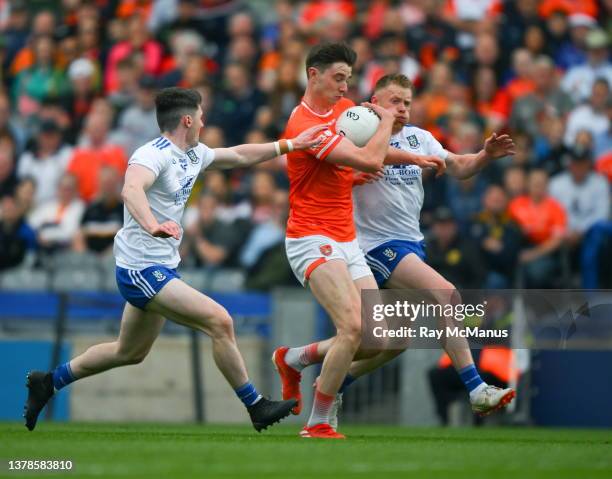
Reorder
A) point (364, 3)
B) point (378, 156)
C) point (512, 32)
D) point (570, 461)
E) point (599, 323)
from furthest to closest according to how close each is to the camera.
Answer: point (364, 3), point (512, 32), point (599, 323), point (378, 156), point (570, 461)

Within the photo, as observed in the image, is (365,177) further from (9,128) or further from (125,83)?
(9,128)

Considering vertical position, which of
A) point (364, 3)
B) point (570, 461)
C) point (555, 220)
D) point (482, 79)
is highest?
point (364, 3)

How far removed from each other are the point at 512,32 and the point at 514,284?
16.0 ft

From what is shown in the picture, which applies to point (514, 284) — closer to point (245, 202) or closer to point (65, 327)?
point (245, 202)

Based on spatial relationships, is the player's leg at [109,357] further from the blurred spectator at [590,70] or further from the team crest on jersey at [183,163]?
the blurred spectator at [590,70]

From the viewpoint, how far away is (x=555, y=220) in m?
17.1

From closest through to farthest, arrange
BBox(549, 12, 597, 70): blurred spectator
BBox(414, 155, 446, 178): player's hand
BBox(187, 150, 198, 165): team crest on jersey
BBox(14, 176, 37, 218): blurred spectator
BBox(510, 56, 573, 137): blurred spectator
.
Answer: BBox(187, 150, 198, 165): team crest on jersey, BBox(414, 155, 446, 178): player's hand, BBox(510, 56, 573, 137): blurred spectator, BBox(14, 176, 37, 218): blurred spectator, BBox(549, 12, 597, 70): blurred spectator

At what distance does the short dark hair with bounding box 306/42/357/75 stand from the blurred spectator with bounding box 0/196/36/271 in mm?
8006

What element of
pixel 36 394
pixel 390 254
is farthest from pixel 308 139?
pixel 36 394

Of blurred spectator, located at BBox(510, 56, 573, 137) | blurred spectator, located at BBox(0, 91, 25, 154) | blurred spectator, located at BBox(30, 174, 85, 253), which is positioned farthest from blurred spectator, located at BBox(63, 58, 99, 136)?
blurred spectator, located at BBox(510, 56, 573, 137)

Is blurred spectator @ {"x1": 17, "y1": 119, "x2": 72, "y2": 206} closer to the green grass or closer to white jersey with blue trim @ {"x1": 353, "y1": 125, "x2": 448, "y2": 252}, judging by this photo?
the green grass

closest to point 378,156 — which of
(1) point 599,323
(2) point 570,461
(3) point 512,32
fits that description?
(2) point 570,461

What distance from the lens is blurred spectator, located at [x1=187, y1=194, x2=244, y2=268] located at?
17.9m

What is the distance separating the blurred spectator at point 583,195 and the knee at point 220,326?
753 cm
